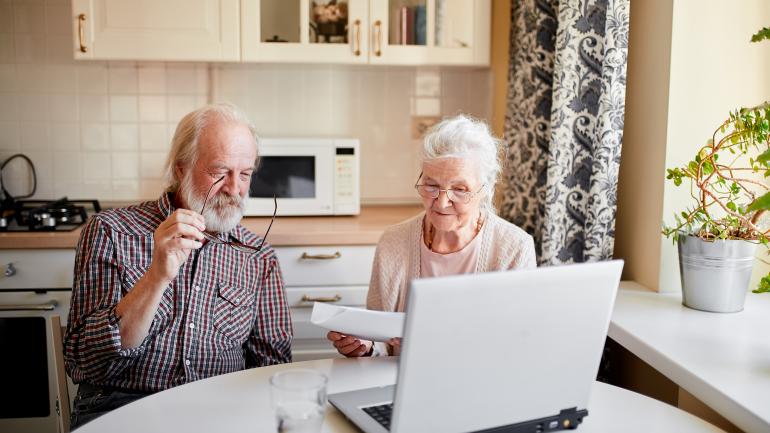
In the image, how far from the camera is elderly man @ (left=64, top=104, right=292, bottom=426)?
5.40ft

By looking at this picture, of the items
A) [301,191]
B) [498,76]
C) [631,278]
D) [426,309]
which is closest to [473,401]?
[426,309]

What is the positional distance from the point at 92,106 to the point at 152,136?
0.87ft

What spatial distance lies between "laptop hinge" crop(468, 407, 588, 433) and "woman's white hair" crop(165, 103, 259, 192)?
3.57 feet

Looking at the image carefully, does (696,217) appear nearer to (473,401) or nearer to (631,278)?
(631,278)

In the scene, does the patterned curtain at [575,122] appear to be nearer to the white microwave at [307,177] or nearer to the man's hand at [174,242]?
the white microwave at [307,177]

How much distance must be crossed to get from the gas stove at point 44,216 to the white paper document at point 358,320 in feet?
5.39

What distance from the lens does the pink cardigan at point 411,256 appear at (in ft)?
6.16

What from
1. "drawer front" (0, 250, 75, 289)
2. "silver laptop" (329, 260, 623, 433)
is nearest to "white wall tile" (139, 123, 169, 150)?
"drawer front" (0, 250, 75, 289)

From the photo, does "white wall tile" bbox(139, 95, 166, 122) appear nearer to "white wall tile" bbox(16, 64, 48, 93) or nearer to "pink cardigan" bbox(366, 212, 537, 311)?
"white wall tile" bbox(16, 64, 48, 93)

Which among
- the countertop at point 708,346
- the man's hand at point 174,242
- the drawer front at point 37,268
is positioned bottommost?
the drawer front at point 37,268

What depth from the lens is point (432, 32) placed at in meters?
2.86

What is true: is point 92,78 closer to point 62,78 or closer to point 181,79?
point 62,78

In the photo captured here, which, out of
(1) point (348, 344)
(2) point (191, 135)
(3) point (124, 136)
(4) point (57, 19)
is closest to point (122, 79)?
(3) point (124, 136)

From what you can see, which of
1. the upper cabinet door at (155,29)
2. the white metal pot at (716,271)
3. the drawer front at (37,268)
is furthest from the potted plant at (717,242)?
the drawer front at (37,268)
